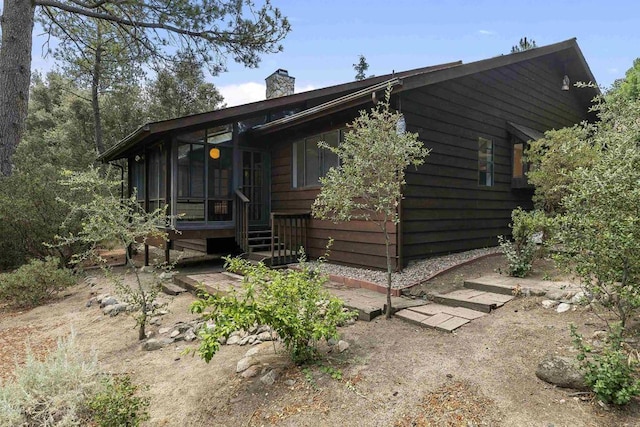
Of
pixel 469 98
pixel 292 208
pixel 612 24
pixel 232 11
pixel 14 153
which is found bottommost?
pixel 292 208

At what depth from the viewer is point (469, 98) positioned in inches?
282

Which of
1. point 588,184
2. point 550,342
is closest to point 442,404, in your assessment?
point 550,342

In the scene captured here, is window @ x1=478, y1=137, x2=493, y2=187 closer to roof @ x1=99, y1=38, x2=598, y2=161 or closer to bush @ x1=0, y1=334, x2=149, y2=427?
roof @ x1=99, y1=38, x2=598, y2=161

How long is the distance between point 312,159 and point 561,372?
18.7ft

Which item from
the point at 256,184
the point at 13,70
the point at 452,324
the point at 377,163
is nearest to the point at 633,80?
the point at 256,184

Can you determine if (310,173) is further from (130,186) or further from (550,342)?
(130,186)

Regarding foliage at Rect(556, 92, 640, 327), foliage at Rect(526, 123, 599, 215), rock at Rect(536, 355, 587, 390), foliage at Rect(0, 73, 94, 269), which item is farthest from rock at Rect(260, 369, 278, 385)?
foliage at Rect(0, 73, 94, 269)

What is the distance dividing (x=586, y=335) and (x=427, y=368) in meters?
1.47

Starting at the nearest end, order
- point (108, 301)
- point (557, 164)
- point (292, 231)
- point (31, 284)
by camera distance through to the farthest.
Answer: point (108, 301)
point (31, 284)
point (557, 164)
point (292, 231)

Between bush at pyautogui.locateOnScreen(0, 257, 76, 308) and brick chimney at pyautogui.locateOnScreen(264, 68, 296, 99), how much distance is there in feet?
21.9

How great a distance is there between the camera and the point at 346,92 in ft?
26.9

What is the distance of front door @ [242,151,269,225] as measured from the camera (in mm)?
8438

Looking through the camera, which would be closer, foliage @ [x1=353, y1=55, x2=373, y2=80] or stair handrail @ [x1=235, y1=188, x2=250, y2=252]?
stair handrail @ [x1=235, y1=188, x2=250, y2=252]

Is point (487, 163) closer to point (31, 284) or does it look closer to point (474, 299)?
point (474, 299)
